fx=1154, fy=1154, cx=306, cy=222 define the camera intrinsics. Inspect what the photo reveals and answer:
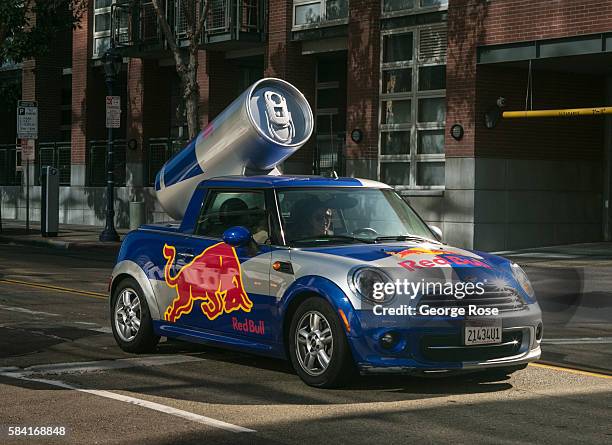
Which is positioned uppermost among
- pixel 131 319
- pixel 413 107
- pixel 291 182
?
pixel 413 107

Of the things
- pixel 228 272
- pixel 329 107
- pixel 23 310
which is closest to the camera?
pixel 228 272

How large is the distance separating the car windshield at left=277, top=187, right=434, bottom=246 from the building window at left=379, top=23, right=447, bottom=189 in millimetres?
17211

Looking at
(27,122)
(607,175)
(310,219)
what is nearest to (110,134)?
(27,122)

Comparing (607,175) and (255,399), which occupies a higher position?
(607,175)

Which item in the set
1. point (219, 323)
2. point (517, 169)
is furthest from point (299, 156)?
point (219, 323)

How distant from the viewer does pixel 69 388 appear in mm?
8586

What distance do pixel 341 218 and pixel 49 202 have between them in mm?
21973

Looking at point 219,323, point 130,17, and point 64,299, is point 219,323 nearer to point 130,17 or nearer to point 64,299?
point 64,299

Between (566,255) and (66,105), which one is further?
(66,105)

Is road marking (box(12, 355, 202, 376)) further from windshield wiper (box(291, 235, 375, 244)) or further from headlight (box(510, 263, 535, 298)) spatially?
headlight (box(510, 263, 535, 298))

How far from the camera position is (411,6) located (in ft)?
89.5

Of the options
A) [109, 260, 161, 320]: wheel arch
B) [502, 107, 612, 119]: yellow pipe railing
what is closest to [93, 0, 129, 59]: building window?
[502, 107, 612, 119]: yellow pipe railing

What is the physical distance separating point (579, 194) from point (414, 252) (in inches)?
763

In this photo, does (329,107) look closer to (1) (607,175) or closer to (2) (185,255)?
(1) (607,175)
